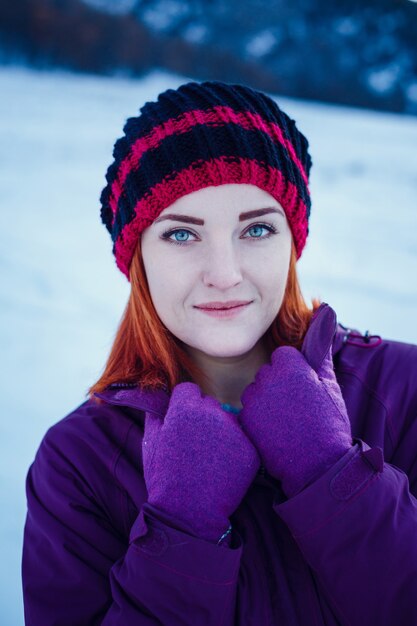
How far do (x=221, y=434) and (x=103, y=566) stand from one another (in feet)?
1.22

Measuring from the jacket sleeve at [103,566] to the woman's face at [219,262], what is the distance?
38 centimetres

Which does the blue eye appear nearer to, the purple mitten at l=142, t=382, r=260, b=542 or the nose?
the nose

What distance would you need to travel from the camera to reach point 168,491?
89cm

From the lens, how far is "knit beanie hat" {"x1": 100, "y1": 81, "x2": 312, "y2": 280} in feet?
3.36

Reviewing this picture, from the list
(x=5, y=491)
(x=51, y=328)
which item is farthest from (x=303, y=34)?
(x=5, y=491)

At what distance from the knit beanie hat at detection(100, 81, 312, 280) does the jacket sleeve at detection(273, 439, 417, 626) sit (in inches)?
23.1

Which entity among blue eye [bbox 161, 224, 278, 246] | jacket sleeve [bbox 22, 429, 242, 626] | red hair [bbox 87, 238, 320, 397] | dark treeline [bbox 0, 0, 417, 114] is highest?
dark treeline [bbox 0, 0, 417, 114]

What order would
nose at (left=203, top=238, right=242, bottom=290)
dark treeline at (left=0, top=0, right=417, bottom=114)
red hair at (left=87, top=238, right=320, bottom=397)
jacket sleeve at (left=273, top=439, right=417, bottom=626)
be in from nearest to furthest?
jacket sleeve at (left=273, top=439, right=417, bottom=626) < nose at (left=203, top=238, right=242, bottom=290) < red hair at (left=87, top=238, right=320, bottom=397) < dark treeline at (left=0, top=0, right=417, bottom=114)

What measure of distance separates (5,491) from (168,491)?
107 cm

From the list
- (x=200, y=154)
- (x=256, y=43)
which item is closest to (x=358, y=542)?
(x=200, y=154)

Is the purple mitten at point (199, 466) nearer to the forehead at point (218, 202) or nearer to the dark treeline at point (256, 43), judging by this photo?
the forehead at point (218, 202)

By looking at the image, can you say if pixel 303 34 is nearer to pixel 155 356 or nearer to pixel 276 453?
pixel 155 356

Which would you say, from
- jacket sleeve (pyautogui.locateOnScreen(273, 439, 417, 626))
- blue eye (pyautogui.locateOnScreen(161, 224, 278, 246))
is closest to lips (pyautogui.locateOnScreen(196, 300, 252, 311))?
blue eye (pyautogui.locateOnScreen(161, 224, 278, 246))

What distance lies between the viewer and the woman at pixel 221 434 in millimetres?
838
